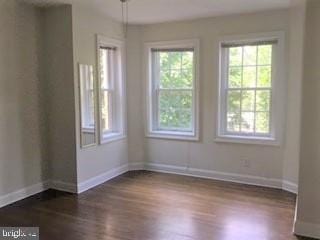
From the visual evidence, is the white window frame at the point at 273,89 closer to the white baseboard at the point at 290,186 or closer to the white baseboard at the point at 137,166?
the white baseboard at the point at 290,186

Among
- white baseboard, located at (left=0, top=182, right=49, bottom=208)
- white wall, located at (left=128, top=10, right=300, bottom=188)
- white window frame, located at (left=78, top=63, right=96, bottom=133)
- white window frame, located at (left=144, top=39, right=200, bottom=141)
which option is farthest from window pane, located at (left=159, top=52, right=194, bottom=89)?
white baseboard, located at (left=0, top=182, right=49, bottom=208)

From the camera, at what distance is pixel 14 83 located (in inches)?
148

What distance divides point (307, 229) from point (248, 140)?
173cm

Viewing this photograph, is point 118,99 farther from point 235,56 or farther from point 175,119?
point 235,56

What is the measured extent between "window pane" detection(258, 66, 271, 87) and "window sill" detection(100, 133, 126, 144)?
7.32 feet

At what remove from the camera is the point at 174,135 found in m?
5.02

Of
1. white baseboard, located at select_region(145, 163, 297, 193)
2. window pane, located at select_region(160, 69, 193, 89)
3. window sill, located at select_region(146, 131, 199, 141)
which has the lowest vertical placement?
white baseboard, located at select_region(145, 163, 297, 193)

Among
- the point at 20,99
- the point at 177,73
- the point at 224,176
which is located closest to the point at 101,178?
the point at 20,99

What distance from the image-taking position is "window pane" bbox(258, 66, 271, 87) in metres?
4.35

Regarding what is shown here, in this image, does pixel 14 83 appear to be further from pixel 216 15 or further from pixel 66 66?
pixel 216 15

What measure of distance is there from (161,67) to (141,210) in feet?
8.02

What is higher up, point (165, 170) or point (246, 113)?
point (246, 113)

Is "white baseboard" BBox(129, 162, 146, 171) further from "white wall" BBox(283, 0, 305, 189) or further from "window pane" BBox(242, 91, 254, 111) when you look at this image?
"white wall" BBox(283, 0, 305, 189)

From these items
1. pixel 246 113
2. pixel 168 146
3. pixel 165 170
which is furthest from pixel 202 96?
pixel 165 170
